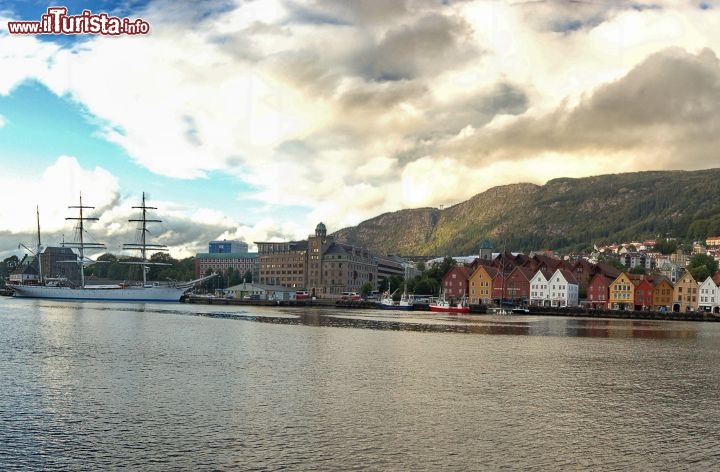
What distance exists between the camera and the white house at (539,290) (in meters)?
158

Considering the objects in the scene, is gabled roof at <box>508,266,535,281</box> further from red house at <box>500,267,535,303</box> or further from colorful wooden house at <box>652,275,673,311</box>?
colorful wooden house at <box>652,275,673,311</box>

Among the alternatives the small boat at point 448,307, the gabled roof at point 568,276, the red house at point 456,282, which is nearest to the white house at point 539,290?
the gabled roof at point 568,276

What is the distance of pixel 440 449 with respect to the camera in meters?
23.4

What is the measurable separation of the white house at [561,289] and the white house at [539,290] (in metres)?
0.95

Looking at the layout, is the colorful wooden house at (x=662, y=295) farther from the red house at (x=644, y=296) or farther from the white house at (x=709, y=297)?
the white house at (x=709, y=297)

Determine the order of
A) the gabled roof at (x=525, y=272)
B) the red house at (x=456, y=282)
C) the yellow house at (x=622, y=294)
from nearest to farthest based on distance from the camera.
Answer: the yellow house at (x=622, y=294) < the gabled roof at (x=525, y=272) < the red house at (x=456, y=282)

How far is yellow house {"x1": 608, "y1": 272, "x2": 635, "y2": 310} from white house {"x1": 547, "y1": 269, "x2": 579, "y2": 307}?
9.20 meters

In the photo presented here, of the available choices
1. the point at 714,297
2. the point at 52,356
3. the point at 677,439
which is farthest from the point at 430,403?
the point at 714,297

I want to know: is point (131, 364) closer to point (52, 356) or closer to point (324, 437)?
point (52, 356)

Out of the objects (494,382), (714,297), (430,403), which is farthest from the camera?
(714,297)

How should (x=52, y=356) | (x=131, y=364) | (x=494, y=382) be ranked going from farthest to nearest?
(x=52, y=356)
(x=131, y=364)
(x=494, y=382)

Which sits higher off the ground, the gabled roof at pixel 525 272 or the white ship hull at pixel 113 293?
the gabled roof at pixel 525 272

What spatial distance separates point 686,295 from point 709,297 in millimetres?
4511

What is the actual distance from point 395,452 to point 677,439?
1117 centimetres
